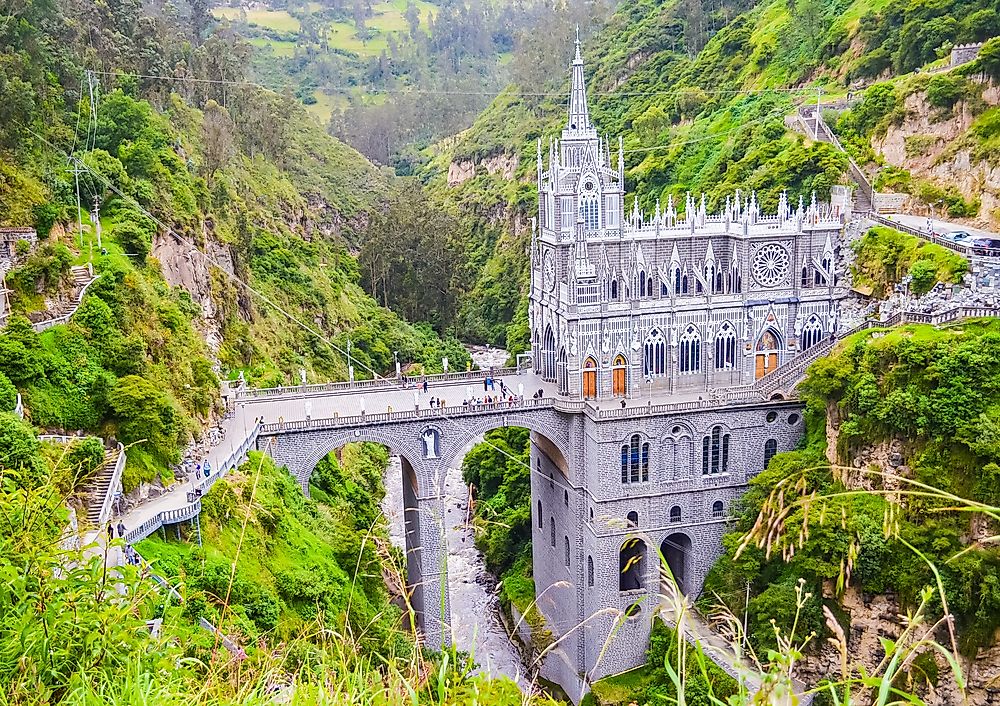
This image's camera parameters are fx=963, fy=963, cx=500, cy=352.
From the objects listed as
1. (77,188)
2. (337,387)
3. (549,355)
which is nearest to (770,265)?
(549,355)

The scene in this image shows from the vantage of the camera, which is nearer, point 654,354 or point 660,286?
point 660,286

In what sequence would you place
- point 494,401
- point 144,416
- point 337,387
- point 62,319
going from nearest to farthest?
1. point 144,416
2. point 62,319
3. point 494,401
4. point 337,387

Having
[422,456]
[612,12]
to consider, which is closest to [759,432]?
[422,456]

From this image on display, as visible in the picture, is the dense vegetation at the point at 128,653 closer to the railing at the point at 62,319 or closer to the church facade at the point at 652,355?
the railing at the point at 62,319

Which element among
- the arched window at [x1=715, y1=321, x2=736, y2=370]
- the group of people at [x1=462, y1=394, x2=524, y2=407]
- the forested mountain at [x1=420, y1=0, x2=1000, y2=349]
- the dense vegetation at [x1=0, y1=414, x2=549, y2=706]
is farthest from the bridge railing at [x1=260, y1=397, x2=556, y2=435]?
the dense vegetation at [x1=0, y1=414, x2=549, y2=706]

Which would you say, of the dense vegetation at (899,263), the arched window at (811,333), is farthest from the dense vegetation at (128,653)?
the dense vegetation at (899,263)

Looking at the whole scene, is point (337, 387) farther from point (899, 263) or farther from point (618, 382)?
point (899, 263)

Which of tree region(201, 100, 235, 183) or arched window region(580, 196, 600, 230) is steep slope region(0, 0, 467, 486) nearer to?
tree region(201, 100, 235, 183)

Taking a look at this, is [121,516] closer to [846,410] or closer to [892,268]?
[846,410]
